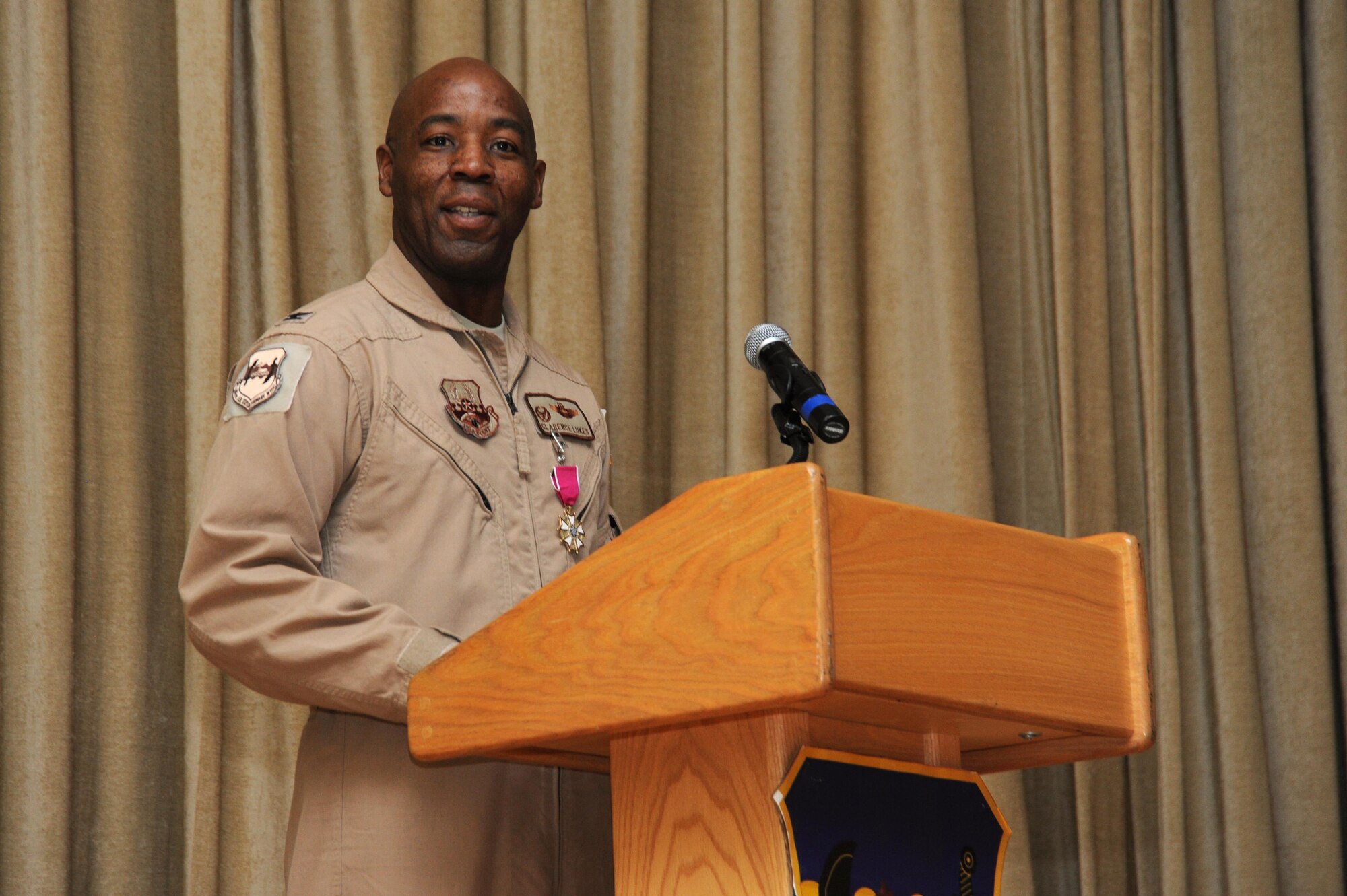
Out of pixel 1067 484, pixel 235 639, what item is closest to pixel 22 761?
pixel 235 639

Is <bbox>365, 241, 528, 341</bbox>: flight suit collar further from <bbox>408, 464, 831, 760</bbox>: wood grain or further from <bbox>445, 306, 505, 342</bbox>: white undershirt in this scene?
<bbox>408, 464, 831, 760</bbox>: wood grain

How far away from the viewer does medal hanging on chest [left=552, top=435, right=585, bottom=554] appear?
5.16 ft

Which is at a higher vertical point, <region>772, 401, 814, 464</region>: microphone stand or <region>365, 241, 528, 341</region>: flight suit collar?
<region>365, 241, 528, 341</region>: flight suit collar

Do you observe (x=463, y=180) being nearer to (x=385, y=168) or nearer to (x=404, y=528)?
(x=385, y=168)

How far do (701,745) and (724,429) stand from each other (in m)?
1.46

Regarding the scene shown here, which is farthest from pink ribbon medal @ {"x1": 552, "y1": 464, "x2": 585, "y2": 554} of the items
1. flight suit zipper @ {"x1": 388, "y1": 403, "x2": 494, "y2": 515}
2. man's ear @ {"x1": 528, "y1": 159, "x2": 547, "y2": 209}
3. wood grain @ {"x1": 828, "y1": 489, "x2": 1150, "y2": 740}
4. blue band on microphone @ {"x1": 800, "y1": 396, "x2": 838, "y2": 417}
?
wood grain @ {"x1": 828, "y1": 489, "x2": 1150, "y2": 740}

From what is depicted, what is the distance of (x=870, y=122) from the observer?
2.71 m

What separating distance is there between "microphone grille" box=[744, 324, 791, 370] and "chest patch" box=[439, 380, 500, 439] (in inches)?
15.6

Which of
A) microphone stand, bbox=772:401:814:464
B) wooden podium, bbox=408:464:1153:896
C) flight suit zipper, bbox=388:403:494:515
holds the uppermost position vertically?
flight suit zipper, bbox=388:403:494:515

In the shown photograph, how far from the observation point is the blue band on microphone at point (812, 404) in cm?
113

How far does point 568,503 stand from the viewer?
1.60 m

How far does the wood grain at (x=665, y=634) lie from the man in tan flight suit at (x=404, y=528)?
156 millimetres

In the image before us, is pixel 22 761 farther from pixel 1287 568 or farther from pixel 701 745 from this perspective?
pixel 1287 568

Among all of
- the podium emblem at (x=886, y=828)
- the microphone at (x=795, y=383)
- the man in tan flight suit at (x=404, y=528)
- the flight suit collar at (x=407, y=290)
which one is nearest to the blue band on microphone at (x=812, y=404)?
the microphone at (x=795, y=383)
